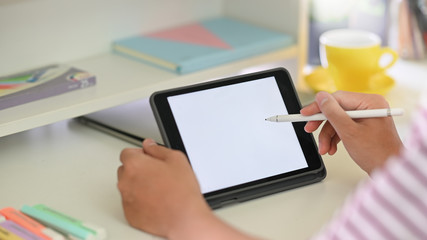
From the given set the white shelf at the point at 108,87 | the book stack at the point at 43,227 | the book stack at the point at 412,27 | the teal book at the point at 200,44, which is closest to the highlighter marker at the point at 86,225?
the book stack at the point at 43,227

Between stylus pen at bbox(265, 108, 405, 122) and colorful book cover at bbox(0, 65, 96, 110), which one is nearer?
stylus pen at bbox(265, 108, 405, 122)

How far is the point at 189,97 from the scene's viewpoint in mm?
973

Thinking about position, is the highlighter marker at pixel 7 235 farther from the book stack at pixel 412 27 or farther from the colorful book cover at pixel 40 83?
the book stack at pixel 412 27

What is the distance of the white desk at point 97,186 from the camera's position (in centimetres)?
90

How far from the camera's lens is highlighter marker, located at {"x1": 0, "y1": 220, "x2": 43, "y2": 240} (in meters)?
0.83

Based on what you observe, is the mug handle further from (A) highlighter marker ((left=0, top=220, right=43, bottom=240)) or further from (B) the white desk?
(A) highlighter marker ((left=0, top=220, right=43, bottom=240))

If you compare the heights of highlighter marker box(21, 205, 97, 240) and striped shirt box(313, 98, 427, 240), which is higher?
highlighter marker box(21, 205, 97, 240)

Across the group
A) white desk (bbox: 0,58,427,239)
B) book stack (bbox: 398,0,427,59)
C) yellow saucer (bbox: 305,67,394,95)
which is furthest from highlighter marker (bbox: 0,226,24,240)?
book stack (bbox: 398,0,427,59)

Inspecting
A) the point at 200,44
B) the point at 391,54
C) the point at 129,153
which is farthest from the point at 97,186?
the point at 391,54

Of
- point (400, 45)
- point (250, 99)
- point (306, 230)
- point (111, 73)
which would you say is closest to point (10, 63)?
point (111, 73)

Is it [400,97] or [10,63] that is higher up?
[10,63]

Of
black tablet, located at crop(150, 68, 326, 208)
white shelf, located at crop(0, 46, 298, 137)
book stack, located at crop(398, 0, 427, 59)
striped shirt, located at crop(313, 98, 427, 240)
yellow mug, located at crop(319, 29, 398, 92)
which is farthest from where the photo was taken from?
book stack, located at crop(398, 0, 427, 59)

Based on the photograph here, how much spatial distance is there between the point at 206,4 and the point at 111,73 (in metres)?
0.38

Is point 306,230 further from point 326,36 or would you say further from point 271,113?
point 326,36
